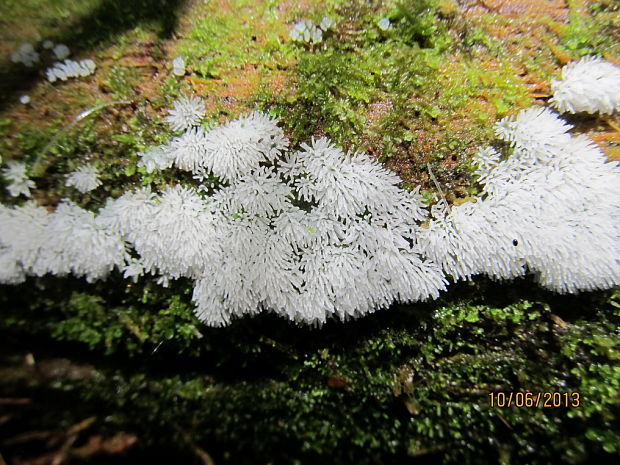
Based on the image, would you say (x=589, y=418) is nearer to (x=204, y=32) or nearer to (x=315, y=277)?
(x=315, y=277)

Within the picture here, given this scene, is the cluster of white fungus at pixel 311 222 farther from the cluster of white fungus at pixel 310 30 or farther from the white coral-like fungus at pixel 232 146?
the cluster of white fungus at pixel 310 30

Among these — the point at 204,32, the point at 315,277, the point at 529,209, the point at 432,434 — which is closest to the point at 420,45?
the point at 529,209

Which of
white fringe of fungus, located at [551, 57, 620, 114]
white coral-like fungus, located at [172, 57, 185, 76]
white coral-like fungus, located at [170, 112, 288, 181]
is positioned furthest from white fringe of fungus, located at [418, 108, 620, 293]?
white coral-like fungus, located at [172, 57, 185, 76]

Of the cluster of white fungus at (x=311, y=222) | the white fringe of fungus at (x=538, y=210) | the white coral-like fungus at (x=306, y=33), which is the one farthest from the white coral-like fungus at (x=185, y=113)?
the white fringe of fungus at (x=538, y=210)

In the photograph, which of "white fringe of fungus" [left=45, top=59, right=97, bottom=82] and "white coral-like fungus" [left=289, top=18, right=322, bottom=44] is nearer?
"white fringe of fungus" [left=45, top=59, right=97, bottom=82]

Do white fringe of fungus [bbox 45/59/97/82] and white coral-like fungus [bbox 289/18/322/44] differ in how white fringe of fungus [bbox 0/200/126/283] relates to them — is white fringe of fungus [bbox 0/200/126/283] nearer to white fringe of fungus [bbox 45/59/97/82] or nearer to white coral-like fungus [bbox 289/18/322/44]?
Result: white fringe of fungus [bbox 45/59/97/82]
